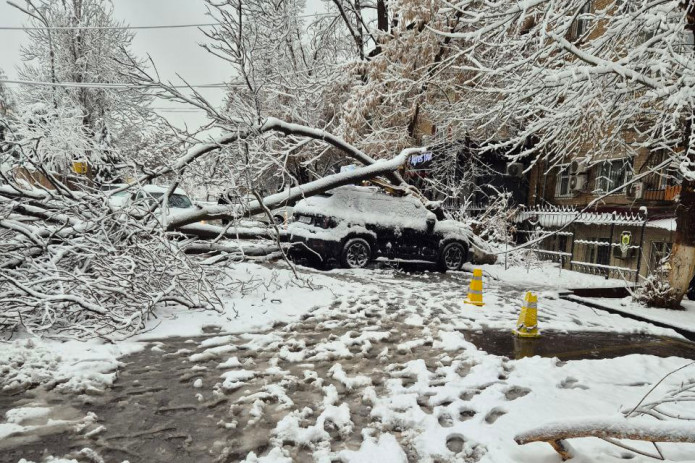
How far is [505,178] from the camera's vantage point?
21.0m

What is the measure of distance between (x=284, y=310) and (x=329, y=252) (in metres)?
3.83

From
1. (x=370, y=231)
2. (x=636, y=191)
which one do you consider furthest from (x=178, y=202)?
(x=636, y=191)

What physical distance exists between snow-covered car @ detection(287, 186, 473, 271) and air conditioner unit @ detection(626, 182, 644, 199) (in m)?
7.14

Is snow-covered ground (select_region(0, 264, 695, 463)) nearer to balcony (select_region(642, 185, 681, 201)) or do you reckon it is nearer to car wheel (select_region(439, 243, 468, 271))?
car wheel (select_region(439, 243, 468, 271))

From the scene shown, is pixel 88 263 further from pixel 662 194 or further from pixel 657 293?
pixel 662 194

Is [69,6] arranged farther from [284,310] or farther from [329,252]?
[284,310]

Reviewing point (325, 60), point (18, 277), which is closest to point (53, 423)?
point (18, 277)

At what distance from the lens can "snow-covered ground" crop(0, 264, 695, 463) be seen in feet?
9.39

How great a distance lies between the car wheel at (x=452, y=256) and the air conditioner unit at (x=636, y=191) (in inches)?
282

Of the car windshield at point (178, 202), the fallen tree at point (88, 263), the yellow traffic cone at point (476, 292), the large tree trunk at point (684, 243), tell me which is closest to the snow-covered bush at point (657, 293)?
the large tree trunk at point (684, 243)

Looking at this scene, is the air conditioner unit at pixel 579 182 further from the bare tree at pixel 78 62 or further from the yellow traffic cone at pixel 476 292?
the bare tree at pixel 78 62

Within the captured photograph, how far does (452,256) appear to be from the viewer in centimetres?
1202

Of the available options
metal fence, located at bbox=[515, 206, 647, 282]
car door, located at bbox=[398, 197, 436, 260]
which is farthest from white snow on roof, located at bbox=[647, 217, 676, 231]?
car door, located at bbox=[398, 197, 436, 260]

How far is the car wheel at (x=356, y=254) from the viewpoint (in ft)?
33.9
